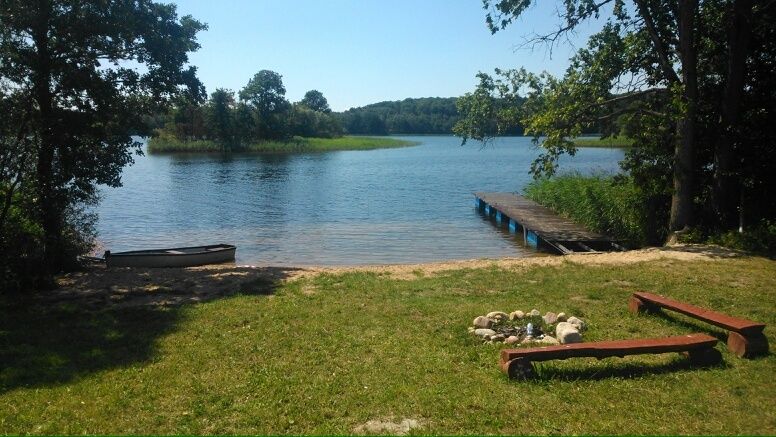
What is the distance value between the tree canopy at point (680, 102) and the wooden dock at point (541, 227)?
9.54 feet

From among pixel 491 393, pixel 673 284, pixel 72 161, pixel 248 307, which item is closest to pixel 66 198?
pixel 72 161

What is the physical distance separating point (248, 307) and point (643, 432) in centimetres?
645

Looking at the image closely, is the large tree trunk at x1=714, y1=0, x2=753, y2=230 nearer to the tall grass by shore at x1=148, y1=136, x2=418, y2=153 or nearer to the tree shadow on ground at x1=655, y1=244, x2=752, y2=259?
the tree shadow on ground at x1=655, y1=244, x2=752, y2=259

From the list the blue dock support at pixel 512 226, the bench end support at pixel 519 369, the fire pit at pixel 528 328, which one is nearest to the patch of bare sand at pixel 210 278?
the fire pit at pixel 528 328

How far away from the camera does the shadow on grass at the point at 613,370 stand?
578cm

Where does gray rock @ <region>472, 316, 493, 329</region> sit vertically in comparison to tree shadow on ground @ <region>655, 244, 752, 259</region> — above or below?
above

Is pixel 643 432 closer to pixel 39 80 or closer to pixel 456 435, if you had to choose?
pixel 456 435

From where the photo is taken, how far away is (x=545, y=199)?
89.4 ft

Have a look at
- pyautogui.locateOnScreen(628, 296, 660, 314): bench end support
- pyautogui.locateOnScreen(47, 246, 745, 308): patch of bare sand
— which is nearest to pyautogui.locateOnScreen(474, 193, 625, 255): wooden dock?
pyautogui.locateOnScreen(47, 246, 745, 308): patch of bare sand

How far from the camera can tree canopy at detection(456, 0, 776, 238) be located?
552 inches

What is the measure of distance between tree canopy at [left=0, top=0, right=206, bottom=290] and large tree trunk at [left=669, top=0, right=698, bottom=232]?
1194 centimetres

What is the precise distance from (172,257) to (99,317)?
766 centimetres

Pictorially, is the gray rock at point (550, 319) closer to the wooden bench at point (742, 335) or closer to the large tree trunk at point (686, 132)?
the wooden bench at point (742, 335)

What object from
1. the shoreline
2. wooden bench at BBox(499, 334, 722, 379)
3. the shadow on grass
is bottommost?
the shadow on grass
